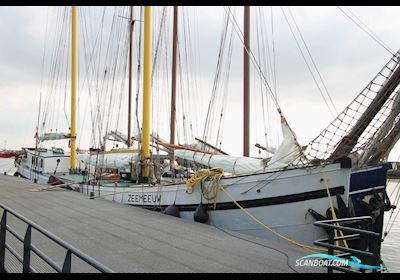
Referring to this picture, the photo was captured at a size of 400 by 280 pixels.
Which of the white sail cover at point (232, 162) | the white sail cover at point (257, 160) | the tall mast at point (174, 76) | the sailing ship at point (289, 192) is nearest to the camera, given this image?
the sailing ship at point (289, 192)

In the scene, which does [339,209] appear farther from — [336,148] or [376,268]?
[376,268]

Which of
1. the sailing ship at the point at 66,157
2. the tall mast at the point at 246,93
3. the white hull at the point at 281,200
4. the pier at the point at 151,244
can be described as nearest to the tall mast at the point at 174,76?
the sailing ship at the point at 66,157

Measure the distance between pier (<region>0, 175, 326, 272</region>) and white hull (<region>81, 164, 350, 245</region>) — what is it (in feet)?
2.01

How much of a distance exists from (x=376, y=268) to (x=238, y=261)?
1760 millimetres

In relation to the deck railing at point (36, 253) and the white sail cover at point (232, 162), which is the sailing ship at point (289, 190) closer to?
the white sail cover at point (232, 162)

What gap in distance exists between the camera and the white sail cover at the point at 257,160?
7844mm

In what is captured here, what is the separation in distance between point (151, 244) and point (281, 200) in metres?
2.68

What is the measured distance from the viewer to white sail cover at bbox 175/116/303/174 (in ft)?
25.7

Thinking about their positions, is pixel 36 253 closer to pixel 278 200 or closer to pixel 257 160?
pixel 278 200

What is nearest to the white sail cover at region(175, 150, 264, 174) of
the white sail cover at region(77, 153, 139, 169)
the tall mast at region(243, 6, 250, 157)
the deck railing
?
the tall mast at region(243, 6, 250, 157)

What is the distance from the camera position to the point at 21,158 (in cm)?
2894

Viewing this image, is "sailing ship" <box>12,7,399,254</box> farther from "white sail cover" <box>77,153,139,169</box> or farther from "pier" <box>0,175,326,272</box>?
"white sail cover" <box>77,153,139,169</box>

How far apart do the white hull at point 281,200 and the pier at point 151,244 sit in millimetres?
612

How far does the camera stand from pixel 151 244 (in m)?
5.80
